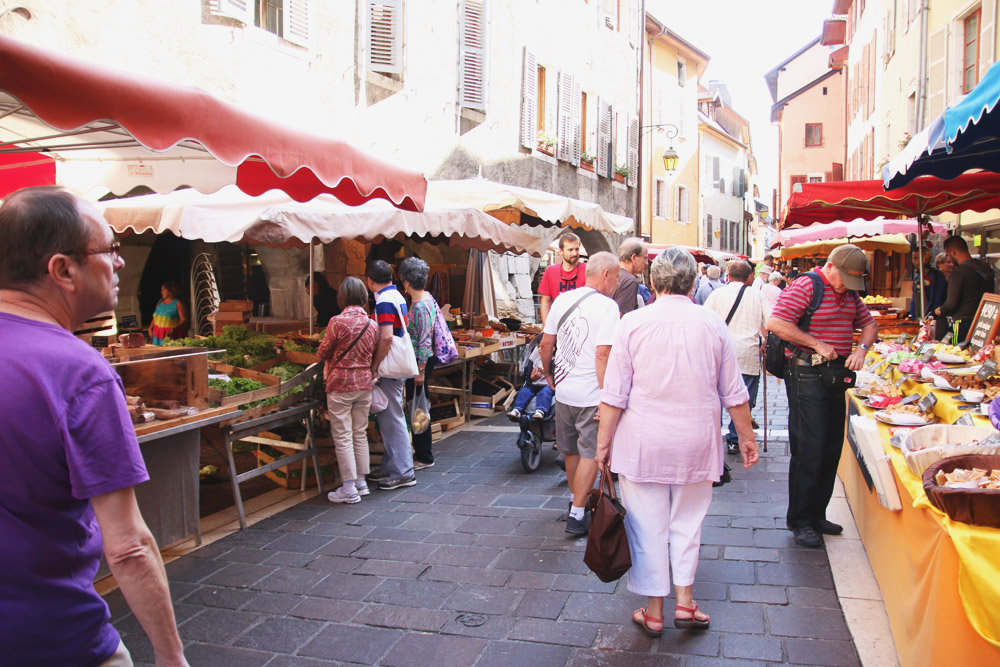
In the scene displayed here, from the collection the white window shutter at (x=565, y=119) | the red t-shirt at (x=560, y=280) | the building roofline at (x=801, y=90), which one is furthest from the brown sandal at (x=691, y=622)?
the building roofline at (x=801, y=90)

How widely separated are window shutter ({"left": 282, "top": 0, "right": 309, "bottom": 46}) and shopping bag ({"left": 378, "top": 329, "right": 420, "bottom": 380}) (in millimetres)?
5572

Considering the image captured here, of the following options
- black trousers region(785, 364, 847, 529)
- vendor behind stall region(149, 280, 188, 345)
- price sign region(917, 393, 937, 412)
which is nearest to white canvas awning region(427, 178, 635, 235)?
vendor behind stall region(149, 280, 188, 345)

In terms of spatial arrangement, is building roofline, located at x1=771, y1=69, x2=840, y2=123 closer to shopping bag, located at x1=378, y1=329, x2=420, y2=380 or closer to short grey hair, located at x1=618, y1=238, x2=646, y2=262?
short grey hair, located at x1=618, y1=238, x2=646, y2=262

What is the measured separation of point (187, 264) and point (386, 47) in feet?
14.2

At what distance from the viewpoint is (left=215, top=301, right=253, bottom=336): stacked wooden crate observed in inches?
368

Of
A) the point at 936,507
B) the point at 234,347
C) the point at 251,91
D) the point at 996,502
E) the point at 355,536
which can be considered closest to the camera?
the point at 996,502

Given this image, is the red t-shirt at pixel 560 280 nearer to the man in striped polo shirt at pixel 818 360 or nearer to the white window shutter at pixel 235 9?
the man in striped polo shirt at pixel 818 360

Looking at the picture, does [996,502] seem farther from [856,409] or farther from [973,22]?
[973,22]

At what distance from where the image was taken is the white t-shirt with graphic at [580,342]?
193 inches

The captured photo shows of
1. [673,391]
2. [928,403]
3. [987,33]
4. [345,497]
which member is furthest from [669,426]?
[987,33]

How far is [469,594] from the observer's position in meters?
4.18

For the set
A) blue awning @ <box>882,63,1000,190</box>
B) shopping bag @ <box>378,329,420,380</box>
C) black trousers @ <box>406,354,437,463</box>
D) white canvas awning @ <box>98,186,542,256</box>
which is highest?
blue awning @ <box>882,63,1000,190</box>

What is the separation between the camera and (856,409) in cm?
525

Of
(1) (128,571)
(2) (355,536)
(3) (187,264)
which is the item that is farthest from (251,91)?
(1) (128,571)
